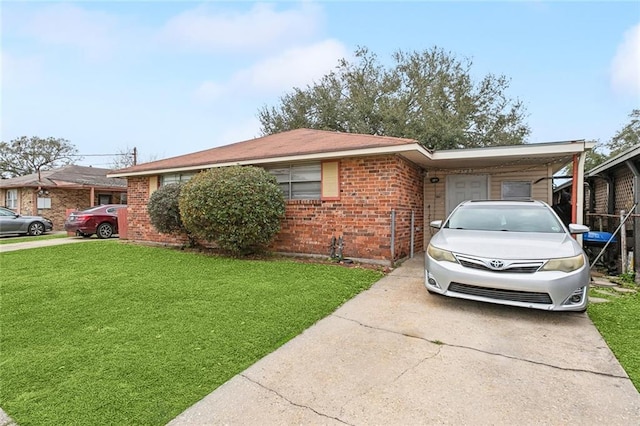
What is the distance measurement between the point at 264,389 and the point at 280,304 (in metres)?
1.73

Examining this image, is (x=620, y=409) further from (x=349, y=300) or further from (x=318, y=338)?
(x=349, y=300)

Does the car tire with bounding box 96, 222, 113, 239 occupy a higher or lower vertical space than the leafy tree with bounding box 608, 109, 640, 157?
lower

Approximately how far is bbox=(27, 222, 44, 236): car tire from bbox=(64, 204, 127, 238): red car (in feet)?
12.2

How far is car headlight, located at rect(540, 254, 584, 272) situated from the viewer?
3.45 meters

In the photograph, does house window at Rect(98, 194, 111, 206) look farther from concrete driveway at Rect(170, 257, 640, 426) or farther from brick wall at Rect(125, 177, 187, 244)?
concrete driveway at Rect(170, 257, 640, 426)

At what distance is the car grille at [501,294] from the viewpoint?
346cm

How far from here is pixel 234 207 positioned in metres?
6.60

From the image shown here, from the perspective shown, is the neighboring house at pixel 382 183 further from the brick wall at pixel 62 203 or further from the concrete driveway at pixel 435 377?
the brick wall at pixel 62 203

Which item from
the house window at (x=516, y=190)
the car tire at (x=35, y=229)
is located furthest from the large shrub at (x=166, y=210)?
the car tire at (x=35, y=229)

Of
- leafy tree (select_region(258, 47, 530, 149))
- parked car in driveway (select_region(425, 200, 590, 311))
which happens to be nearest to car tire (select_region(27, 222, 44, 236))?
leafy tree (select_region(258, 47, 530, 149))

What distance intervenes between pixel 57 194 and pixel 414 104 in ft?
73.1

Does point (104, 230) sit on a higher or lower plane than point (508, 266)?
lower

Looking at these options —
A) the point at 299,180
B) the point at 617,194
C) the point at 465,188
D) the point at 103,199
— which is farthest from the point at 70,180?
the point at 617,194

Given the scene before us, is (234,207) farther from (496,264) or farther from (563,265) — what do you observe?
(563,265)
